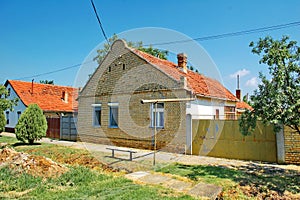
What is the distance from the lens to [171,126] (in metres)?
13.5

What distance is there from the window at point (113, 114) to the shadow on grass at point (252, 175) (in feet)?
25.7

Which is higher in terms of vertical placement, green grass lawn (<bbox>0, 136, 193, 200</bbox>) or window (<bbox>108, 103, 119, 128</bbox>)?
window (<bbox>108, 103, 119, 128</bbox>)

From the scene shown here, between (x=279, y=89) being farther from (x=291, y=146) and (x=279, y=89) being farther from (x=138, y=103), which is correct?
(x=138, y=103)

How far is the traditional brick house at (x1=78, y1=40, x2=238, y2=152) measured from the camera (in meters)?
13.5

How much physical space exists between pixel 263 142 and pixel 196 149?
3355 mm

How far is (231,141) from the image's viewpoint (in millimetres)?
11734

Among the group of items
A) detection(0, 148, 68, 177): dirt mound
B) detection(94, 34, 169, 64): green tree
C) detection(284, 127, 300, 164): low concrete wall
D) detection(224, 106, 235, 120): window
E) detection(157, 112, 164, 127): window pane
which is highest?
detection(94, 34, 169, 64): green tree

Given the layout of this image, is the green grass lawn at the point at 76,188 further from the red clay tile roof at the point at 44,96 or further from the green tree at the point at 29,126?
the red clay tile roof at the point at 44,96

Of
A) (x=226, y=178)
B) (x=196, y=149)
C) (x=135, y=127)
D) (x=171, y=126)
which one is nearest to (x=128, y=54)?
(x=135, y=127)

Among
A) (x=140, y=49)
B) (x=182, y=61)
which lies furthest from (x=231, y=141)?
(x=140, y=49)

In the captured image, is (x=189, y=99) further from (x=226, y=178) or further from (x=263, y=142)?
(x=226, y=178)

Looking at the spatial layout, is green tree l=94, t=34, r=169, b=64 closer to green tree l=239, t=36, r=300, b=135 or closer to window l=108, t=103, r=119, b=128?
window l=108, t=103, r=119, b=128

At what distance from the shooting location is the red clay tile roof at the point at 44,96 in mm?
27922

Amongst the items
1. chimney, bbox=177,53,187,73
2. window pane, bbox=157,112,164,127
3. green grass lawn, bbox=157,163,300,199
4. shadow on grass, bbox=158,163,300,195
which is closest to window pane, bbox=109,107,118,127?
window pane, bbox=157,112,164,127
